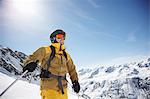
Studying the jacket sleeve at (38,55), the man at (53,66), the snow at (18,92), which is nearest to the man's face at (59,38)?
the man at (53,66)

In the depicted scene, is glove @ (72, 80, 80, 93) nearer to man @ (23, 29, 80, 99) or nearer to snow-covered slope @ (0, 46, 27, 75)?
man @ (23, 29, 80, 99)

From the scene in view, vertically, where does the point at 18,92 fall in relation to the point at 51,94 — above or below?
above

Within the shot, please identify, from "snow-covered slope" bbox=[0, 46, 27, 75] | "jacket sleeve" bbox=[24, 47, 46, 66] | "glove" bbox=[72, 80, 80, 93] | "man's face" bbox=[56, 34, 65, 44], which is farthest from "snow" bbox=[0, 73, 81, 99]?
"snow-covered slope" bbox=[0, 46, 27, 75]

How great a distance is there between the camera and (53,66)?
4984 mm

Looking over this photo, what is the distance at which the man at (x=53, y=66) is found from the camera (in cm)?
478

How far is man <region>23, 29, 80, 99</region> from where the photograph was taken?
4.78 meters

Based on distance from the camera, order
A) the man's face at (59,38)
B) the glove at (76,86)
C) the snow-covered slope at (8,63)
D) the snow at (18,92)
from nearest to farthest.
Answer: the man's face at (59,38), the glove at (76,86), the snow at (18,92), the snow-covered slope at (8,63)

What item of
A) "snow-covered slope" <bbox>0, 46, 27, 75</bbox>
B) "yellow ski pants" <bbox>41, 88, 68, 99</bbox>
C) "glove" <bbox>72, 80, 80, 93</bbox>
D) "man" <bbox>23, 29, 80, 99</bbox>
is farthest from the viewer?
"snow-covered slope" <bbox>0, 46, 27, 75</bbox>

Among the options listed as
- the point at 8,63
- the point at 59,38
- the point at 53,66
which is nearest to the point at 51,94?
the point at 53,66

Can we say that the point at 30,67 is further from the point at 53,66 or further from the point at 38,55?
the point at 53,66

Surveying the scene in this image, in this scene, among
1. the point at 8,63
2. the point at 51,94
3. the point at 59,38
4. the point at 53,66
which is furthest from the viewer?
the point at 8,63

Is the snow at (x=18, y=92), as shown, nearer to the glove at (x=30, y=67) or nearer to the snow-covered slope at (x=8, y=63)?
the glove at (x=30, y=67)

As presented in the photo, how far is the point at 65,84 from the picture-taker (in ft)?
16.8

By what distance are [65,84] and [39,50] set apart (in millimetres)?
893
